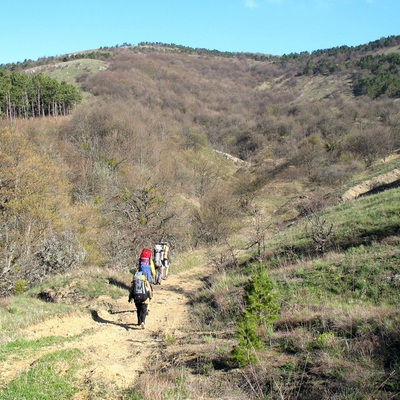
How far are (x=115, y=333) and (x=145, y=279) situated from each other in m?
1.40

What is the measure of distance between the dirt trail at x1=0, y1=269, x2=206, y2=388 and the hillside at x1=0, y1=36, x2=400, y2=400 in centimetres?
5

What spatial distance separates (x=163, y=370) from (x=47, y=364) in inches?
75.4

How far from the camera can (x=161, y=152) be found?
168 ft

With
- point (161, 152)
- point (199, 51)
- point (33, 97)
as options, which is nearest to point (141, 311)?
point (161, 152)

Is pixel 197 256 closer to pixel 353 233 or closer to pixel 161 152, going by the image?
pixel 353 233

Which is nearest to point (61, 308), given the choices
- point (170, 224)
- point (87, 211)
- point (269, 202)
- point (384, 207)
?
point (384, 207)

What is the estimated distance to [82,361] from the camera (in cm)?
673

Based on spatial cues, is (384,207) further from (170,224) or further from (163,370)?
(170,224)

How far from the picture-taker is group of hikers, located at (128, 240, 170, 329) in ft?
30.4

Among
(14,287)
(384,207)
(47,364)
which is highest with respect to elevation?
(384,207)

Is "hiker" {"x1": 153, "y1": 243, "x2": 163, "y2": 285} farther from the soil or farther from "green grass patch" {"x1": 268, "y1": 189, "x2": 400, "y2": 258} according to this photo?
the soil

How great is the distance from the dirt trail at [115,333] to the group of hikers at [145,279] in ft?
1.53

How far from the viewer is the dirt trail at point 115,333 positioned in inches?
251

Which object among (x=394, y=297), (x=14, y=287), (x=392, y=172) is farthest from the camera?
(x=392, y=172)
